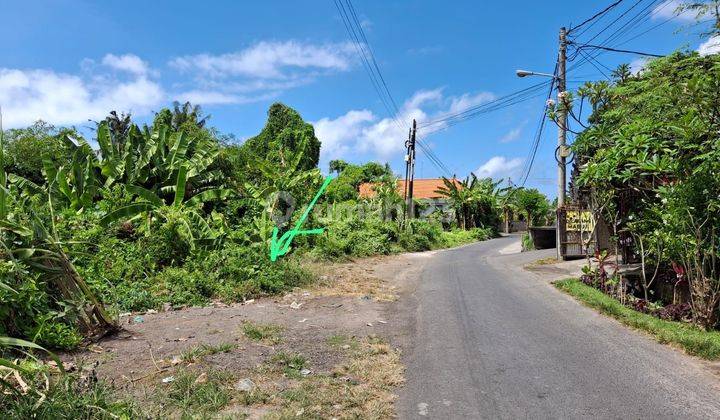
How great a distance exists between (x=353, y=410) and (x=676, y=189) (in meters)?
6.30

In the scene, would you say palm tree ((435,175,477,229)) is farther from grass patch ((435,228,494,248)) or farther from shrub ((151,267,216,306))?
shrub ((151,267,216,306))

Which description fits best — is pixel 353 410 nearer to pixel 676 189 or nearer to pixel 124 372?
pixel 124 372

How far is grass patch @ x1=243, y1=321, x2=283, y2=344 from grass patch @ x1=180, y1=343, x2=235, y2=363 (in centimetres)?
53

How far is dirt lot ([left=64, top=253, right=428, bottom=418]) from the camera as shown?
4.81 meters

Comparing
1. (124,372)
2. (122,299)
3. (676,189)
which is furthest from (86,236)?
(676,189)

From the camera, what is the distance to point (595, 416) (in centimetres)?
472

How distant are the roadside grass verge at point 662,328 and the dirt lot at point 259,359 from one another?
3.74 meters

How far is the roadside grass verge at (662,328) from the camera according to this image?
6688 millimetres

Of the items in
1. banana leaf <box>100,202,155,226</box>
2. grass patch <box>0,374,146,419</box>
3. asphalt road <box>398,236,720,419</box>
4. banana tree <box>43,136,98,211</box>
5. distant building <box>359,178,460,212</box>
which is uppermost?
distant building <box>359,178,460,212</box>

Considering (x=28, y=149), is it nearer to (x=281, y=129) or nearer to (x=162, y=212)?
(x=281, y=129)

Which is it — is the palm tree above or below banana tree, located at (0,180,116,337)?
above

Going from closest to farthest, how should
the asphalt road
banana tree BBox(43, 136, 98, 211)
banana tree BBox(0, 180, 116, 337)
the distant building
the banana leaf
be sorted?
the asphalt road → banana tree BBox(0, 180, 116, 337) → the banana leaf → banana tree BBox(43, 136, 98, 211) → the distant building

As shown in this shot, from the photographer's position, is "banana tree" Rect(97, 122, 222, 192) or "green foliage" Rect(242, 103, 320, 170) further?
"green foliage" Rect(242, 103, 320, 170)

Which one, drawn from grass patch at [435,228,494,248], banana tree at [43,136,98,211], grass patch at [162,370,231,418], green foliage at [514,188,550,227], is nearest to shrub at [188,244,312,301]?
banana tree at [43,136,98,211]
